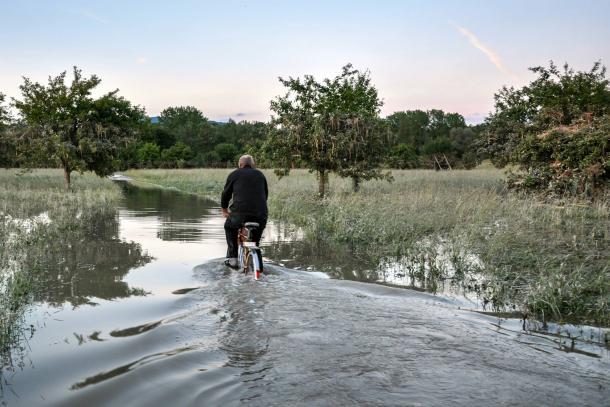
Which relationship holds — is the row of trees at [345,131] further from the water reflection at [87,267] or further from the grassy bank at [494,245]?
the water reflection at [87,267]

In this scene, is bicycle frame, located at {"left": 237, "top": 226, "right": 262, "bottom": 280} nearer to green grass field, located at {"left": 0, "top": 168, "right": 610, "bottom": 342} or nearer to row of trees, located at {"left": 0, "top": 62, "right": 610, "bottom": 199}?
green grass field, located at {"left": 0, "top": 168, "right": 610, "bottom": 342}

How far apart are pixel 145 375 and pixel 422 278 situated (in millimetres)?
5802

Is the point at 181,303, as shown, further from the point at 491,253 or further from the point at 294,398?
the point at 491,253

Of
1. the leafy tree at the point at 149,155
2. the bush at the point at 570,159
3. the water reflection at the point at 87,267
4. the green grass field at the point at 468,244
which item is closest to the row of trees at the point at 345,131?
the bush at the point at 570,159

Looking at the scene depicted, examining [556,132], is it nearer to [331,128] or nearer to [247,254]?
[331,128]

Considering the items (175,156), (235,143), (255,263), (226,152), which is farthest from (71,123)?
(235,143)

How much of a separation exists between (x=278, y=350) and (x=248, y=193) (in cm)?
446

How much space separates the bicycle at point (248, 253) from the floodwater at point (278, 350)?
263mm

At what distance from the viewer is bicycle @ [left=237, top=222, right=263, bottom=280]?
28.6ft

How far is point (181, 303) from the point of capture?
7.23 m

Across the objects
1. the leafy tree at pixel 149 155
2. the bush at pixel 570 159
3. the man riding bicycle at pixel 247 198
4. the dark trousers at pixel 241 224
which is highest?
the leafy tree at pixel 149 155

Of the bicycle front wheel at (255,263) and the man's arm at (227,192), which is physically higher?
the man's arm at (227,192)

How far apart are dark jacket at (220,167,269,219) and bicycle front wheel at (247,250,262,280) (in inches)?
30.6

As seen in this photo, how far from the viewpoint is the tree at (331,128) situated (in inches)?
840
